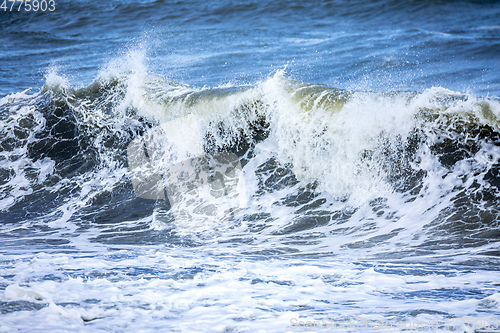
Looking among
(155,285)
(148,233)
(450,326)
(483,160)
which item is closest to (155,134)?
(148,233)

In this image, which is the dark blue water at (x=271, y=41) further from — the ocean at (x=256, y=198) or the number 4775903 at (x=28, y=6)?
the number 4775903 at (x=28, y=6)

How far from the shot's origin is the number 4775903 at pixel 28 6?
1841cm

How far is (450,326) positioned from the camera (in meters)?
2.64

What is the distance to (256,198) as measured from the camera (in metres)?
6.03

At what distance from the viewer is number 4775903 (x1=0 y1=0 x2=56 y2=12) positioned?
1841 centimetres

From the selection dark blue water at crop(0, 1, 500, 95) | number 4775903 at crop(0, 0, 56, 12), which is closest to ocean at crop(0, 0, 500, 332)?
dark blue water at crop(0, 1, 500, 95)

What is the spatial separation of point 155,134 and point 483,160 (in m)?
5.04

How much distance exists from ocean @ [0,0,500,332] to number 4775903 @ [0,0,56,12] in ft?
29.0

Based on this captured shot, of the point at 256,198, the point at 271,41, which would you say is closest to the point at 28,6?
the point at 271,41

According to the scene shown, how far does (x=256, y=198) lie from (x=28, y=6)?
58.5ft

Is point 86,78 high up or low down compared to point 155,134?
up

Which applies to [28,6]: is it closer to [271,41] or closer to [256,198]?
[271,41]

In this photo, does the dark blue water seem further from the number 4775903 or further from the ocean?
the number 4775903

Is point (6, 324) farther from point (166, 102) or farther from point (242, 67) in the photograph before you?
point (242, 67)
